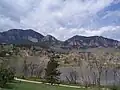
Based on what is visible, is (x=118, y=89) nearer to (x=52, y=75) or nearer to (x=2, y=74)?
(x=52, y=75)

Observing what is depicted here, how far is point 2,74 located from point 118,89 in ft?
68.8

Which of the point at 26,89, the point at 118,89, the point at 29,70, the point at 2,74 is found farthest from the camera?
the point at 29,70

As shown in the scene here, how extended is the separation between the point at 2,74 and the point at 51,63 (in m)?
21.2

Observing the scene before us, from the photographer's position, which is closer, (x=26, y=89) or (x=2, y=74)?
(x=26, y=89)

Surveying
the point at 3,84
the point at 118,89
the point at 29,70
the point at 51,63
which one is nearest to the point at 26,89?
the point at 3,84

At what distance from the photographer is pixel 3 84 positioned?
3459 centimetres

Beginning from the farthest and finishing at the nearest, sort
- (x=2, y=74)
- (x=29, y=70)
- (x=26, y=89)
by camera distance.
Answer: (x=29, y=70)
(x=2, y=74)
(x=26, y=89)

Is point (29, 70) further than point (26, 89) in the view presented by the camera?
Yes

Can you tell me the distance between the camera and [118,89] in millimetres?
47656


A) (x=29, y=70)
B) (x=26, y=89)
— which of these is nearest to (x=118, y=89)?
(x=26, y=89)

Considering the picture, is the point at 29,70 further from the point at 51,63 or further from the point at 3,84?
the point at 3,84

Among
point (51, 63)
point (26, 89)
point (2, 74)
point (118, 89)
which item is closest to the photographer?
point (26, 89)

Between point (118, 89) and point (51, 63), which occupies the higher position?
point (51, 63)

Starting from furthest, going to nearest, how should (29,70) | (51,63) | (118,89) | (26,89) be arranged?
(29,70) < (51,63) < (118,89) < (26,89)
